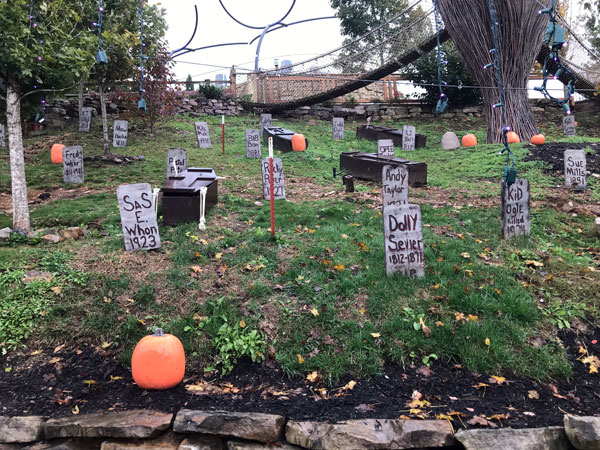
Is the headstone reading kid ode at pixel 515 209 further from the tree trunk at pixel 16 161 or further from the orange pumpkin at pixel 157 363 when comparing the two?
the tree trunk at pixel 16 161

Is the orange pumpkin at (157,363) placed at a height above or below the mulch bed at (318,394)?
above

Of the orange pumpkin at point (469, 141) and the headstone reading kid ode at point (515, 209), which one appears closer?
the headstone reading kid ode at point (515, 209)

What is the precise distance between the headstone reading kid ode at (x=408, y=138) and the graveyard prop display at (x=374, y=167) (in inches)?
192

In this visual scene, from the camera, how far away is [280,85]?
22188 millimetres

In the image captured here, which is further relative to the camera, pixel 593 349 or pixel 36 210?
pixel 36 210

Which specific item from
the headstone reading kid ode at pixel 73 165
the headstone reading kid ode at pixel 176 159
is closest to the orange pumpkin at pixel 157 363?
the headstone reading kid ode at pixel 176 159

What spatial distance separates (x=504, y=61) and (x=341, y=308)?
12.3m

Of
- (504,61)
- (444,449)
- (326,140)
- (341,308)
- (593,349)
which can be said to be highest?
(504,61)

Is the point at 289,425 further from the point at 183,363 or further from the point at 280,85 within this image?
the point at 280,85

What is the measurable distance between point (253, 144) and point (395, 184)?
6652mm

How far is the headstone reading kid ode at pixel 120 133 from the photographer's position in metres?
13.9

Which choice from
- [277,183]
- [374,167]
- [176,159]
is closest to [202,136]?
[176,159]

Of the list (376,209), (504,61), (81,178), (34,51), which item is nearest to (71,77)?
(34,51)

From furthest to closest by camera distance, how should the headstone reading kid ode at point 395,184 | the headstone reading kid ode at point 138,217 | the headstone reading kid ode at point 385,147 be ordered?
the headstone reading kid ode at point 385,147 < the headstone reading kid ode at point 395,184 < the headstone reading kid ode at point 138,217
